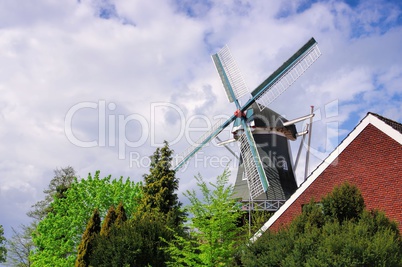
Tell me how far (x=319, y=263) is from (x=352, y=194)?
4.25m

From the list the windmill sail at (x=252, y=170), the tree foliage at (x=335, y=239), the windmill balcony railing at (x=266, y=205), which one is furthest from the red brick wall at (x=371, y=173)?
the windmill sail at (x=252, y=170)

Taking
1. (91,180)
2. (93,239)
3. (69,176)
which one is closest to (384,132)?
(93,239)

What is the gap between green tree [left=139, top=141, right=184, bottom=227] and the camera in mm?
33031

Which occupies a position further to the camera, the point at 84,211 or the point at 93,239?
the point at 84,211

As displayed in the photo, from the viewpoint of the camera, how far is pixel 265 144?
38375 mm

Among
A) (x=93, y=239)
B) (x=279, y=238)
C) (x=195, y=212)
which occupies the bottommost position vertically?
(x=279, y=238)

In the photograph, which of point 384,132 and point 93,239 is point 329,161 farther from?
point 93,239

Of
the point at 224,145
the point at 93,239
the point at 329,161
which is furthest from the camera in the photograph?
the point at 224,145

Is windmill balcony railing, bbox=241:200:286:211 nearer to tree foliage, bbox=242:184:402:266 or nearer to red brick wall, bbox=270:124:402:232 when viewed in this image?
red brick wall, bbox=270:124:402:232

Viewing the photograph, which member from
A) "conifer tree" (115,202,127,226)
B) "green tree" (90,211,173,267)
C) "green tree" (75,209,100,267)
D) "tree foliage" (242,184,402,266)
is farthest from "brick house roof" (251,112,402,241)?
"green tree" (75,209,100,267)

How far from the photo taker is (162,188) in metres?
33.4

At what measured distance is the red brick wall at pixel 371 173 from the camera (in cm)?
1828

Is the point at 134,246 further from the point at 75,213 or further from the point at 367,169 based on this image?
the point at 75,213

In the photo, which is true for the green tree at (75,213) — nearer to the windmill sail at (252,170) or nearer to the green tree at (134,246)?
the windmill sail at (252,170)
